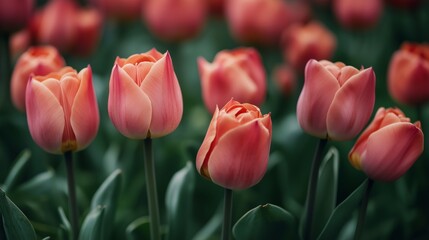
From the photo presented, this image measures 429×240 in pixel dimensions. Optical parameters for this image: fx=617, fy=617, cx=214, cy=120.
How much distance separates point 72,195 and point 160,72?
17cm

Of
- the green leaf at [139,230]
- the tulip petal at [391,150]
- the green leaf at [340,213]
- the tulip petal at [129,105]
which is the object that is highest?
the tulip petal at [129,105]

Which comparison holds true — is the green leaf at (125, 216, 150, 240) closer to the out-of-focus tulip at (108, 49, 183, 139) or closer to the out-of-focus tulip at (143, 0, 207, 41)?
the out-of-focus tulip at (108, 49, 183, 139)

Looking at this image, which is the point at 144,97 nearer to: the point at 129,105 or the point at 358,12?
the point at 129,105

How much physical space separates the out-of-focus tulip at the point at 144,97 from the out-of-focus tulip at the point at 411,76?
33cm

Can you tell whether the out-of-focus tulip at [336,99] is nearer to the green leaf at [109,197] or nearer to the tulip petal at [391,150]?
the tulip petal at [391,150]

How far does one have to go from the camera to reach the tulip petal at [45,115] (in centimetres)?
59

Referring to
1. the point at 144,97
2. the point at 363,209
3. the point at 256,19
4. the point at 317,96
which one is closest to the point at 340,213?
the point at 363,209

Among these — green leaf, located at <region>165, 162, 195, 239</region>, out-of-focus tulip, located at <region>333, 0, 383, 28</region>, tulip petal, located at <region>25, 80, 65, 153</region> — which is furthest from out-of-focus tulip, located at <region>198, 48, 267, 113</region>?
out-of-focus tulip, located at <region>333, 0, 383, 28</region>

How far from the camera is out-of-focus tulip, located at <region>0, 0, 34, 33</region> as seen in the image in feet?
2.86

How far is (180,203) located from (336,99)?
221 mm

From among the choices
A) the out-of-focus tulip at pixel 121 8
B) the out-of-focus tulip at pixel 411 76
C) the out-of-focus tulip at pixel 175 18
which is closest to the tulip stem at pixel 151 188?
the out-of-focus tulip at pixel 411 76

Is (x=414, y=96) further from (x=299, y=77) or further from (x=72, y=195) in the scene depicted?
(x=72, y=195)

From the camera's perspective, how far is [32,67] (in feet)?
2.40

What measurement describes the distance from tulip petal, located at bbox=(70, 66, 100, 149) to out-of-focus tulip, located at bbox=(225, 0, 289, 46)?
1.67ft
